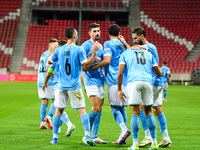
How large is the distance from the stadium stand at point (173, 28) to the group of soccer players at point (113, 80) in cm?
2671

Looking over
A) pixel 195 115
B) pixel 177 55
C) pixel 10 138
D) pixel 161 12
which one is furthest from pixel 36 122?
pixel 161 12

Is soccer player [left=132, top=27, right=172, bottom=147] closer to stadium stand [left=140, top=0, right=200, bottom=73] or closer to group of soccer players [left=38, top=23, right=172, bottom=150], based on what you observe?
group of soccer players [left=38, top=23, right=172, bottom=150]

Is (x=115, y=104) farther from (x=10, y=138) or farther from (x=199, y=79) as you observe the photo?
(x=199, y=79)

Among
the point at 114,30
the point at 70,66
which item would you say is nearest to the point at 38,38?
the point at 114,30

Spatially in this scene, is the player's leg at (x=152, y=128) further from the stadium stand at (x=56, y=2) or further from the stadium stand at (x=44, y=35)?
the stadium stand at (x=56, y=2)

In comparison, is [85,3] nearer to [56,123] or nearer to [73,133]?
[73,133]

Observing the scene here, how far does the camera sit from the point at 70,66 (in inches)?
210

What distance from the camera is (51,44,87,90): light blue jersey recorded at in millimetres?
5316

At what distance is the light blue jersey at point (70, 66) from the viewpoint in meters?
5.32

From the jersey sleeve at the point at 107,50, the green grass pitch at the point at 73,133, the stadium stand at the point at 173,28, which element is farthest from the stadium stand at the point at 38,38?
the jersey sleeve at the point at 107,50

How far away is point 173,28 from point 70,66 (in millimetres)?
32292

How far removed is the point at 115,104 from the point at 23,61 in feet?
93.6

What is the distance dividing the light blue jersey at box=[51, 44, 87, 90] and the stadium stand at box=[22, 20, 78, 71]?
27.5 meters

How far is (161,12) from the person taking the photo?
37.2 meters
